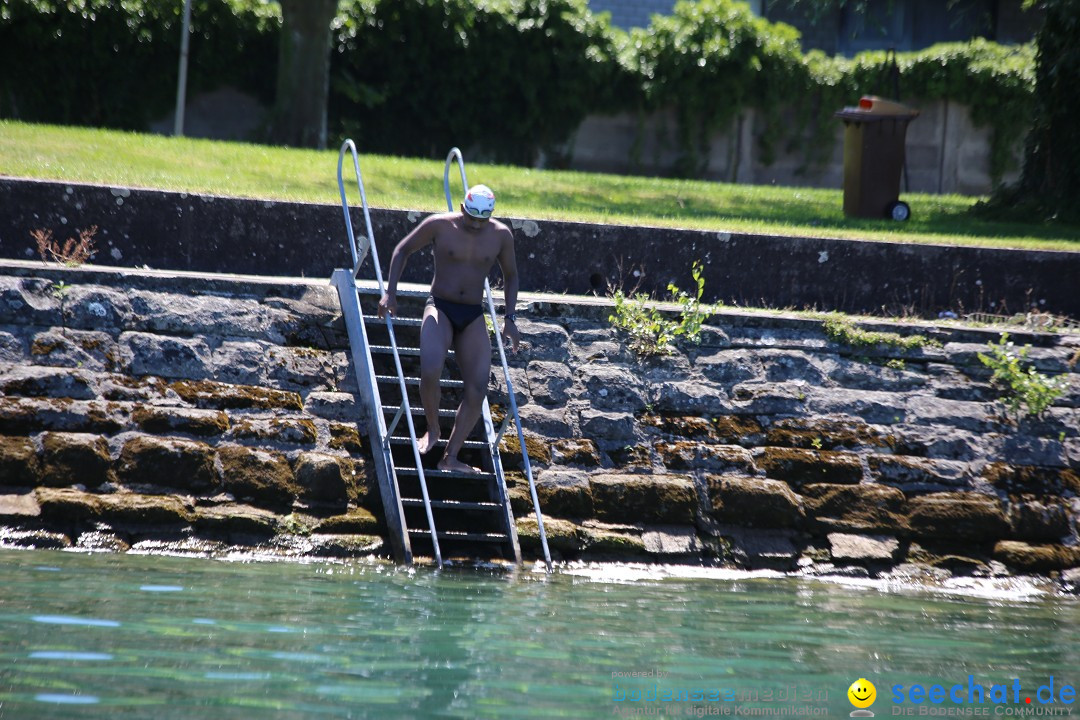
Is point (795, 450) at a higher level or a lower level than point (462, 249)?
lower

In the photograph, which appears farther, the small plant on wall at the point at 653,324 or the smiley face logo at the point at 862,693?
the small plant on wall at the point at 653,324

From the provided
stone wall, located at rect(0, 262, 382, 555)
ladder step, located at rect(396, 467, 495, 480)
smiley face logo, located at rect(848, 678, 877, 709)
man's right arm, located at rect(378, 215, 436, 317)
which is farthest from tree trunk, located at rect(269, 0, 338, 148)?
smiley face logo, located at rect(848, 678, 877, 709)

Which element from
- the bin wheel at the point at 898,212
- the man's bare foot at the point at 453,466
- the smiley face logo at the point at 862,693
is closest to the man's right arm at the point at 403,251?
the man's bare foot at the point at 453,466

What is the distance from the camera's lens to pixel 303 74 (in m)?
16.2

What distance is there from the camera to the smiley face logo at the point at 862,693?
5156 millimetres

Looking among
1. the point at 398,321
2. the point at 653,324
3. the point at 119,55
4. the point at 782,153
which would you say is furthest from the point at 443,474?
the point at 782,153

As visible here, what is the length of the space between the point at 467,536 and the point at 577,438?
1270 millimetres

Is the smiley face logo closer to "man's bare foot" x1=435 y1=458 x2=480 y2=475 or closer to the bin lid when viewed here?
"man's bare foot" x1=435 y1=458 x2=480 y2=475

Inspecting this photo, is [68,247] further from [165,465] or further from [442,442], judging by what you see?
[442,442]

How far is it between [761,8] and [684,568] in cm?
1679

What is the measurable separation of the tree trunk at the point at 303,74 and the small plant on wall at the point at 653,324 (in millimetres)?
8241

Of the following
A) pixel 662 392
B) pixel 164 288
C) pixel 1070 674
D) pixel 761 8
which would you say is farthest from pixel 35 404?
pixel 761 8

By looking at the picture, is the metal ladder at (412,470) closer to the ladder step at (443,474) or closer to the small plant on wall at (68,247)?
the ladder step at (443,474)

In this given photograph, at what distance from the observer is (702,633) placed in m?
6.28
